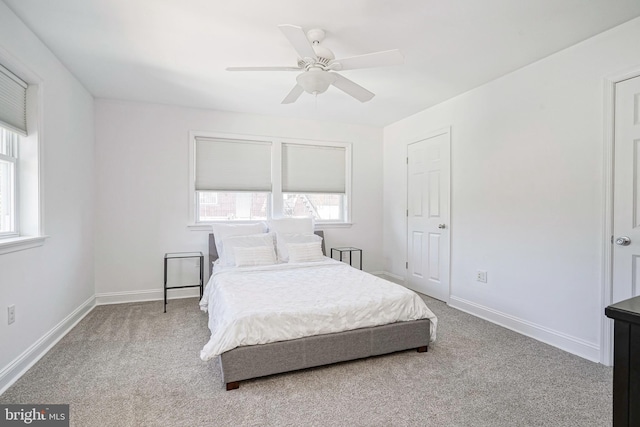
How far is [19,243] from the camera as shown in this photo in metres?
2.17

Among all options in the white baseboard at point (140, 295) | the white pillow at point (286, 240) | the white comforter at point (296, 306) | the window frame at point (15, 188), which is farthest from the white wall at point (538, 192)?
the window frame at point (15, 188)

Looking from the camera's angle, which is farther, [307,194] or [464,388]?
[307,194]

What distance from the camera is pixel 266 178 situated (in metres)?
4.57

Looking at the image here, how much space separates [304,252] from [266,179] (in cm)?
132

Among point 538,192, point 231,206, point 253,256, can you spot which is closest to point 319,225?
point 231,206

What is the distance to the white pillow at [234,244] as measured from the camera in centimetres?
370

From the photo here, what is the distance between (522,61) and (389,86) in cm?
123

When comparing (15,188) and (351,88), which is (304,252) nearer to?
(351,88)

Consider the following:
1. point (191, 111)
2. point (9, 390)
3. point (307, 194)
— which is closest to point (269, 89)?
point (191, 111)

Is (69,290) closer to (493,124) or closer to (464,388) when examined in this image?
(464,388)

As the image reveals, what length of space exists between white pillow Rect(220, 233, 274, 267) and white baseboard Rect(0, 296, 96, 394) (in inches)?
59.5

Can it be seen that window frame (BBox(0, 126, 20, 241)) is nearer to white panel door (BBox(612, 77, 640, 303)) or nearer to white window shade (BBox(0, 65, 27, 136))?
white window shade (BBox(0, 65, 27, 136))

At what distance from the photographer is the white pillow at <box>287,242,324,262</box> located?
3.87m

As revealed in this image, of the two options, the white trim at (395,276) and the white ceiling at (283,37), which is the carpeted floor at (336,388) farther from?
the white ceiling at (283,37)
